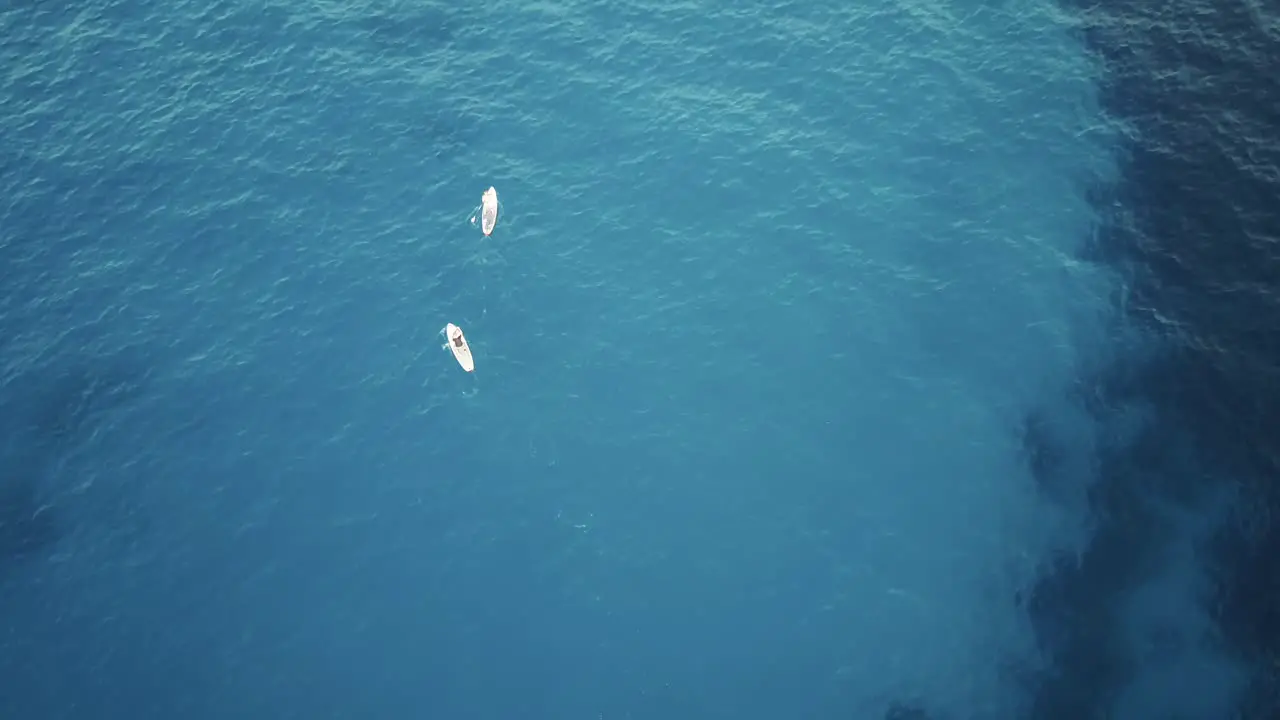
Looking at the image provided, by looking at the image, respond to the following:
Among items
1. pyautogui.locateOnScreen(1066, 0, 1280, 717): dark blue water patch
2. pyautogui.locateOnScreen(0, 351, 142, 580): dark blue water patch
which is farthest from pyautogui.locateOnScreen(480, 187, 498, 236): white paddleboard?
pyautogui.locateOnScreen(1066, 0, 1280, 717): dark blue water patch

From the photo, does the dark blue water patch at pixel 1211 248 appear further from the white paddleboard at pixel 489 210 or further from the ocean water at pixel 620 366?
the white paddleboard at pixel 489 210

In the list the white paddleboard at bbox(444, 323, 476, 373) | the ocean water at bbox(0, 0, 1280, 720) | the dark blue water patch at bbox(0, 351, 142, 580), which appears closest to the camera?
the ocean water at bbox(0, 0, 1280, 720)

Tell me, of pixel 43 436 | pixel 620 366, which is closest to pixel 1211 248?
pixel 620 366

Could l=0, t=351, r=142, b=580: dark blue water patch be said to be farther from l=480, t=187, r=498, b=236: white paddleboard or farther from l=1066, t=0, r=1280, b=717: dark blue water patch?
l=1066, t=0, r=1280, b=717: dark blue water patch

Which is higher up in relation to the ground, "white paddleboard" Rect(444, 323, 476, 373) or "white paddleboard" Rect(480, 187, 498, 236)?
"white paddleboard" Rect(480, 187, 498, 236)

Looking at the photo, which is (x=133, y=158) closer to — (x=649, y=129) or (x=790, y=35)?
(x=649, y=129)

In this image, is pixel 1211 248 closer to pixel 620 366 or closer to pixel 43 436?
pixel 620 366

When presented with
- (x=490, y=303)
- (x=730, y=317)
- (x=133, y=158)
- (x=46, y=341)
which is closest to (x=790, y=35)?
(x=730, y=317)

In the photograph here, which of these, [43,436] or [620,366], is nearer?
[43,436]
